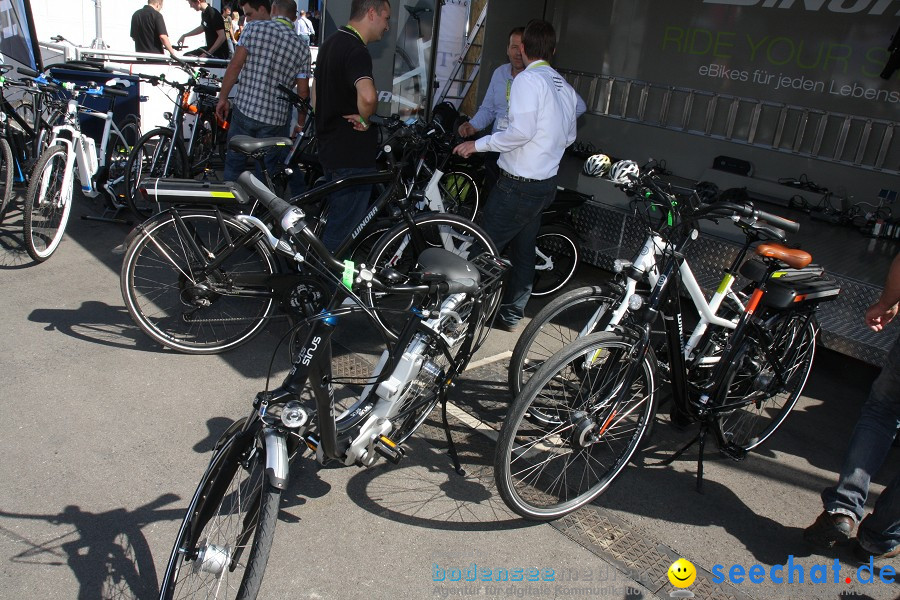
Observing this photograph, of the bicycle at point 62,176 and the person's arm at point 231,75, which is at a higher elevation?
the person's arm at point 231,75

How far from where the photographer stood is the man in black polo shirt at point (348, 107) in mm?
A: 4719

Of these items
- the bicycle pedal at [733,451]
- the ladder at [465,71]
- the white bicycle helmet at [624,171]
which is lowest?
the bicycle pedal at [733,451]

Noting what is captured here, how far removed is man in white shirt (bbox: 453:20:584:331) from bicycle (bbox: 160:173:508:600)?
5.48ft

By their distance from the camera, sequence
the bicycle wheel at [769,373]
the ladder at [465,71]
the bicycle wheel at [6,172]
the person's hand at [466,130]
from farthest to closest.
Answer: the ladder at [465,71], the person's hand at [466,130], the bicycle wheel at [6,172], the bicycle wheel at [769,373]

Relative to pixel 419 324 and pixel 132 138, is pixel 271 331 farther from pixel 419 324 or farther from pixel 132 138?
pixel 132 138

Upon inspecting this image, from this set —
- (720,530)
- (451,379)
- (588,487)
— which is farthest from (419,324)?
(720,530)

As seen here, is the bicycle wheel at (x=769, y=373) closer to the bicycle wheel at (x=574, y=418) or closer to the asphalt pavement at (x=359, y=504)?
the asphalt pavement at (x=359, y=504)

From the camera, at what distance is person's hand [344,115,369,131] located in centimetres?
485

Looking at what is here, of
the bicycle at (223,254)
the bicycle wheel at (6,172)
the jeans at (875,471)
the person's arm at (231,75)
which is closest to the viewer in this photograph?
the jeans at (875,471)

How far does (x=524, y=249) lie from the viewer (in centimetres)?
499

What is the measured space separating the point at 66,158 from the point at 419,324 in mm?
4045

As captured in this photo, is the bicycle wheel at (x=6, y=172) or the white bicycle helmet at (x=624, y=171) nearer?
the white bicycle helmet at (x=624, y=171)

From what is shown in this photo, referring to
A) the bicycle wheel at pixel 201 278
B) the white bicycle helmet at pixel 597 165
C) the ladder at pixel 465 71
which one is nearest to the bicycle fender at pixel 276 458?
the bicycle wheel at pixel 201 278

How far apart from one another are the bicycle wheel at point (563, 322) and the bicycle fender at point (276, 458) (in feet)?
4.43
